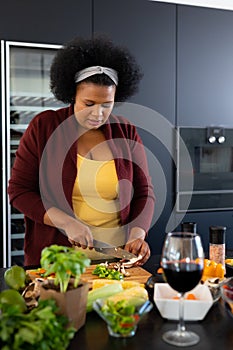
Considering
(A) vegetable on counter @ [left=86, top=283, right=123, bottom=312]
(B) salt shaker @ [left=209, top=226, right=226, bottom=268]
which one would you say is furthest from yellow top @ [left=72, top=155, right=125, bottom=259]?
(A) vegetable on counter @ [left=86, top=283, right=123, bottom=312]

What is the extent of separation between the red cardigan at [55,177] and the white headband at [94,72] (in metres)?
0.15

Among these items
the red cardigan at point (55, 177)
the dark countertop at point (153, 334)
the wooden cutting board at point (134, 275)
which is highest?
the red cardigan at point (55, 177)

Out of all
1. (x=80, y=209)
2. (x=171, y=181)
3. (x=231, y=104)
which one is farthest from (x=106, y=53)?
(x=231, y=104)

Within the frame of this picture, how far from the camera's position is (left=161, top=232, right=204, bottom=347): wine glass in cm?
103

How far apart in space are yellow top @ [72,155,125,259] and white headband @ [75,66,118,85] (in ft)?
1.09

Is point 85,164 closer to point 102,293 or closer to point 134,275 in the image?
point 134,275

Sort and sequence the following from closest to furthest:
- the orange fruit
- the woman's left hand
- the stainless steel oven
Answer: the orange fruit < the woman's left hand < the stainless steel oven

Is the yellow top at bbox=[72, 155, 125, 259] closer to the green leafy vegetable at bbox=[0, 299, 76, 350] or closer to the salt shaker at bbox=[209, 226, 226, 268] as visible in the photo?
the salt shaker at bbox=[209, 226, 226, 268]

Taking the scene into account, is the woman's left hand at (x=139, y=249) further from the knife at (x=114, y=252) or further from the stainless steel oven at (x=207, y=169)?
the stainless steel oven at (x=207, y=169)

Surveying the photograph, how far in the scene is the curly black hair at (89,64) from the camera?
80.0 inches

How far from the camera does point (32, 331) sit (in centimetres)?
89

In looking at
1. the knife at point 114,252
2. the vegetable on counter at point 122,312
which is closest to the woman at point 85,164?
the knife at point 114,252

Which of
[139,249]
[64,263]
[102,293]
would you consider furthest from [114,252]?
[64,263]

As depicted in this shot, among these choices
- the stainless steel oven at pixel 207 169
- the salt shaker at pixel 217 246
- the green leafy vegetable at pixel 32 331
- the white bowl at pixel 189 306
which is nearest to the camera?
the green leafy vegetable at pixel 32 331
